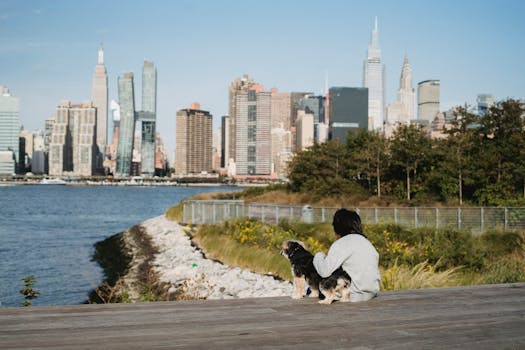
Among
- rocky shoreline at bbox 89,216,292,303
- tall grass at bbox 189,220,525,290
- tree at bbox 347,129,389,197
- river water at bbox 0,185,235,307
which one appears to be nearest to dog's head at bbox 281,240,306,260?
tall grass at bbox 189,220,525,290

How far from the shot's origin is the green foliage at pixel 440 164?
29.5 meters

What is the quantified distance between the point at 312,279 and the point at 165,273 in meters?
13.7

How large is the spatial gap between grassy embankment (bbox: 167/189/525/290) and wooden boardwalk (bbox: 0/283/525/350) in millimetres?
3905

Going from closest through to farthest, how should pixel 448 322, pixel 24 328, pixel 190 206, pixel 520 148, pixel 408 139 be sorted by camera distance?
pixel 24 328 → pixel 448 322 → pixel 520 148 → pixel 190 206 → pixel 408 139

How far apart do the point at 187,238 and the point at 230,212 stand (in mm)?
2318

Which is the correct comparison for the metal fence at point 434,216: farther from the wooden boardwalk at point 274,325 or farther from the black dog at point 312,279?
the wooden boardwalk at point 274,325

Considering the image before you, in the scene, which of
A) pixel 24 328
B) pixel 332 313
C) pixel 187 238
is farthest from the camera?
pixel 187 238

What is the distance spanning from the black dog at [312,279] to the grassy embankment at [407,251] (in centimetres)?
352

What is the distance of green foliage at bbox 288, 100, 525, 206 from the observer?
29547 millimetres

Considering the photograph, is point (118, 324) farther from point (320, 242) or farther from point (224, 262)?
point (224, 262)

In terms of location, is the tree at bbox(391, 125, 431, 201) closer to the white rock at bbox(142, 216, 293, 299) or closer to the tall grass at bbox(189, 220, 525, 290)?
the white rock at bbox(142, 216, 293, 299)

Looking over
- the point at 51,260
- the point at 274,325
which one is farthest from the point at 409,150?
the point at 274,325

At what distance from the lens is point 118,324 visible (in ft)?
15.2

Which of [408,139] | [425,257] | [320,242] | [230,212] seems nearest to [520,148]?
[408,139]
